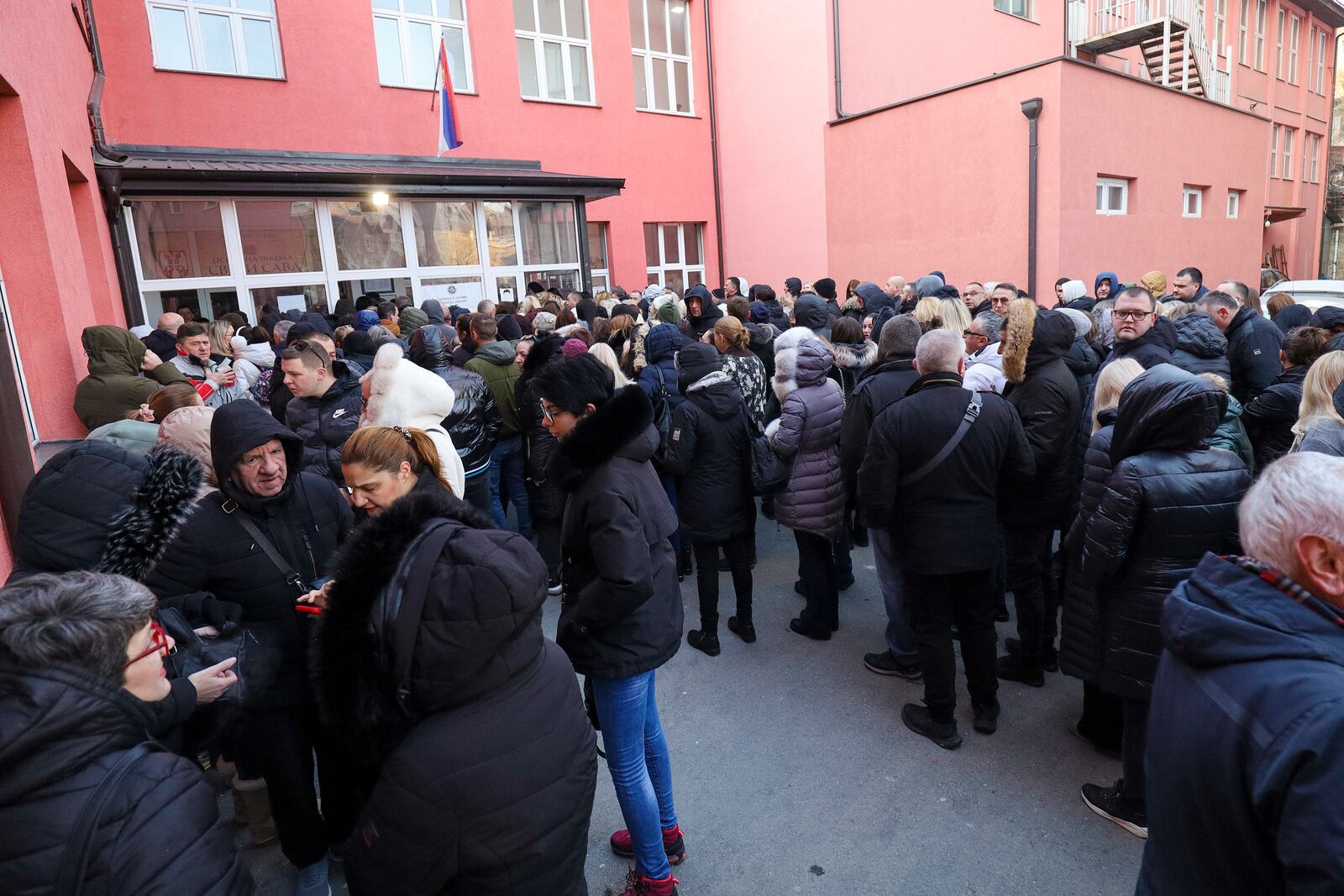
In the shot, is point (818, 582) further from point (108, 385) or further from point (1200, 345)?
point (108, 385)

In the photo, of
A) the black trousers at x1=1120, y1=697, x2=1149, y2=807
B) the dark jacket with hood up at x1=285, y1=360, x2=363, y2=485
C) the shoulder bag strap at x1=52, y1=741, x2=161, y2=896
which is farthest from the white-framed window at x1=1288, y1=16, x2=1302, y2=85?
the shoulder bag strap at x1=52, y1=741, x2=161, y2=896

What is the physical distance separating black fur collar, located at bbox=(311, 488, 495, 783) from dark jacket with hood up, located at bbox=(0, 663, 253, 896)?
0.95 feet

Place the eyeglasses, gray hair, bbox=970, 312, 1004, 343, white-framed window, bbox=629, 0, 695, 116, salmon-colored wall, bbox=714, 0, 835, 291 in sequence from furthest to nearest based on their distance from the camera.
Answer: white-framed window, bbox=629, 0, 695, 116, salmon-colored wall, bbox=714, 0, 835, 291, gray hair, bbox=970, 312, 1004, 343, the eyeglasses

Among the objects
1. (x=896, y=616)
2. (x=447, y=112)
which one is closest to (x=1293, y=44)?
(x=447, y=112)

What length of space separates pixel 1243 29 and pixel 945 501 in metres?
29.0

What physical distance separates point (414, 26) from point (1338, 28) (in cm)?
3563

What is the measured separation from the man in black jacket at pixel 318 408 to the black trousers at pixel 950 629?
10.4ft

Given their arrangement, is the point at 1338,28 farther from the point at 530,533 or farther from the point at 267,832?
the point at 267,832

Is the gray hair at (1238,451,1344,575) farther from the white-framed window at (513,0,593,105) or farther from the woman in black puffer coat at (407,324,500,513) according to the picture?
the white-framed window at (513,0,593,105)

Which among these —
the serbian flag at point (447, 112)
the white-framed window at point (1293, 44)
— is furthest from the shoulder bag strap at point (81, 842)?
the white-framed window at point (1293, 44)

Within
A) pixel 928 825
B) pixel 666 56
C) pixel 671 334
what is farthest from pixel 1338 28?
pixel 928 825

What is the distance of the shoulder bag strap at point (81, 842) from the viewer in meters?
1.28

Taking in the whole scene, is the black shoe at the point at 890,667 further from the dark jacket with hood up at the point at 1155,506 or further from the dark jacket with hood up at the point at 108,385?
the dark jacket with hood up at the point at 108,385

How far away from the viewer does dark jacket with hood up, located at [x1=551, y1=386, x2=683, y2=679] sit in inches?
99.5
